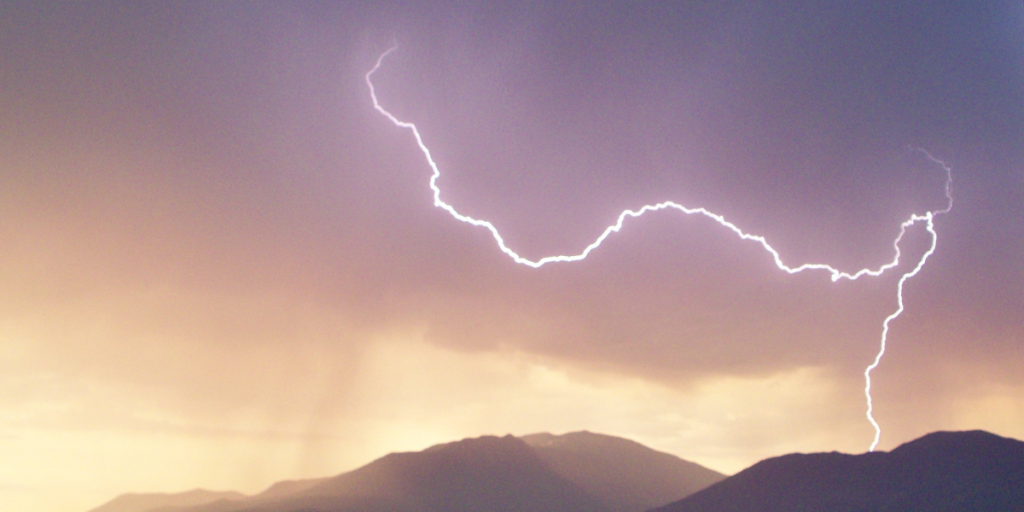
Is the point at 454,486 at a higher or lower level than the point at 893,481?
higher

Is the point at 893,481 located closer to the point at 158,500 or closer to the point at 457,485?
the point at 457,485

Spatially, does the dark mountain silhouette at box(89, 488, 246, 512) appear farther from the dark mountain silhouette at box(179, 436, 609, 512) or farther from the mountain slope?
the mountain slope

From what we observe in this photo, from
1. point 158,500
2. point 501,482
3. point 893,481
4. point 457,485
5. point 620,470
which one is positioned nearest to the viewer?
point 893,481

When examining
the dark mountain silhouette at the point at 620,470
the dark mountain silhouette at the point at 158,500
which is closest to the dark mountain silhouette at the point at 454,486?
the dark mountain silhouette at the point at 620,470

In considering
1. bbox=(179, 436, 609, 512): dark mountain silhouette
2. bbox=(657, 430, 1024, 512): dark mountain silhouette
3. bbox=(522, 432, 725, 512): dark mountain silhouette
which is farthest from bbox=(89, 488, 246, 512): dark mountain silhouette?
bbox=(657, 430, 1024, 512): dark mountain silhouette

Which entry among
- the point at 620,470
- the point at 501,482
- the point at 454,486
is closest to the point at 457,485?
the point at 454,486

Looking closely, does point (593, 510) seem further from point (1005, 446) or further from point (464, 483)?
point (1005, 446)
